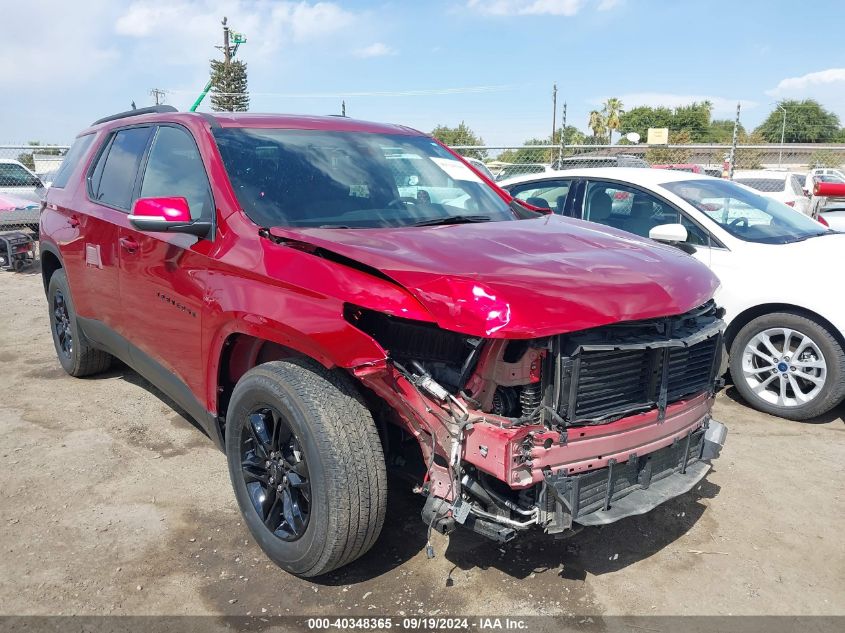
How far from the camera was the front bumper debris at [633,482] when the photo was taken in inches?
98.0

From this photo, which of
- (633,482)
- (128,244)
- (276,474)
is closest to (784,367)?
(633,482)

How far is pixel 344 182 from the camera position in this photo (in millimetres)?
3498

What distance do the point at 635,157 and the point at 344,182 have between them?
19043 mm

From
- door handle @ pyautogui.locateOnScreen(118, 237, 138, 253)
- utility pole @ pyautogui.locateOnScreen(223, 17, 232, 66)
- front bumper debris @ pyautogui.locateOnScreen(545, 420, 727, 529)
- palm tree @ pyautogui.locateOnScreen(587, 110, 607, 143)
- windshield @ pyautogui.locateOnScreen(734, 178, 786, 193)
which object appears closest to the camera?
front bumper debris @ pyautogui.locateOnScreen(545, 420, 727, 529)

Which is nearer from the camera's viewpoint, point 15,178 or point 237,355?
point 237,355

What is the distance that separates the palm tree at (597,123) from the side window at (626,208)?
68.8 metres

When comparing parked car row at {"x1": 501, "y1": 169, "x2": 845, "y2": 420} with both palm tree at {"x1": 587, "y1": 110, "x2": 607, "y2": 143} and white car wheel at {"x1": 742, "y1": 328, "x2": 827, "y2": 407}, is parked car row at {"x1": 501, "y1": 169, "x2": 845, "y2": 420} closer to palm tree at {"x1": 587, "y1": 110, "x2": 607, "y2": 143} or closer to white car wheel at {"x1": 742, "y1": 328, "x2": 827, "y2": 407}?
white car wheel at {"x1": 742, "y1": 328, "x2": 827, "y2": 407}

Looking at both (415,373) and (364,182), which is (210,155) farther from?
(415,373)

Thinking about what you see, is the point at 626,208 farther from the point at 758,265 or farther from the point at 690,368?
the point at 690,368

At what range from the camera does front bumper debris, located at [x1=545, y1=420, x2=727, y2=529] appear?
98.0 inches

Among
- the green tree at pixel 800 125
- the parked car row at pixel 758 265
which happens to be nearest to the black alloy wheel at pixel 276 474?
the parked car row at pixel 758 265

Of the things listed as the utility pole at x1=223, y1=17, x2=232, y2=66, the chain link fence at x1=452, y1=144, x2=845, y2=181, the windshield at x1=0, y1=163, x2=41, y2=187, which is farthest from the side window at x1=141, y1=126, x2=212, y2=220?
the utility pole at x1=223, y1=17, x2=232, y2=66

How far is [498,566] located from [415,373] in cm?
107

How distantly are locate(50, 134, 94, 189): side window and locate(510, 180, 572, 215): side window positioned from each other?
338 cm
